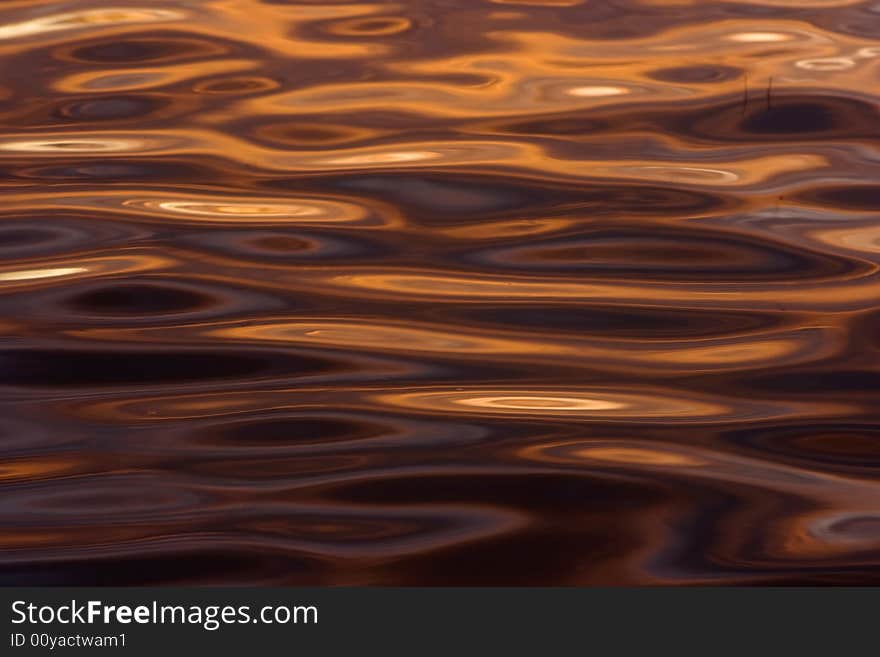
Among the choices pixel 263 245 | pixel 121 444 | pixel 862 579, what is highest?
pixel 263 245

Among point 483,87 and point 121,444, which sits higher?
point 483,87

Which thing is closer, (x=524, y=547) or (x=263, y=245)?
(x=524, y=547)

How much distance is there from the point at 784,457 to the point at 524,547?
0.75ft

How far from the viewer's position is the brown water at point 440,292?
78 cm

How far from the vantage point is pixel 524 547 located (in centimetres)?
78

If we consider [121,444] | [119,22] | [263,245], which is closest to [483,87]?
[263,245]

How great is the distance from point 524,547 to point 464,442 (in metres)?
0.10

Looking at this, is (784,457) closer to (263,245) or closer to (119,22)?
(263,245)

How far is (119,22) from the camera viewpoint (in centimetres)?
102

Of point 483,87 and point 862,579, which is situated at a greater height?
point 483,87

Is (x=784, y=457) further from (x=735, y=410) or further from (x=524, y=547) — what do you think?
(x=524, y=547)

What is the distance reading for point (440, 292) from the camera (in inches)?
35.7

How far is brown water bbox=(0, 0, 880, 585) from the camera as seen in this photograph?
782mm

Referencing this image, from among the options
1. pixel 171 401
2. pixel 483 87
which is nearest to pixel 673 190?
pixel 483 87
